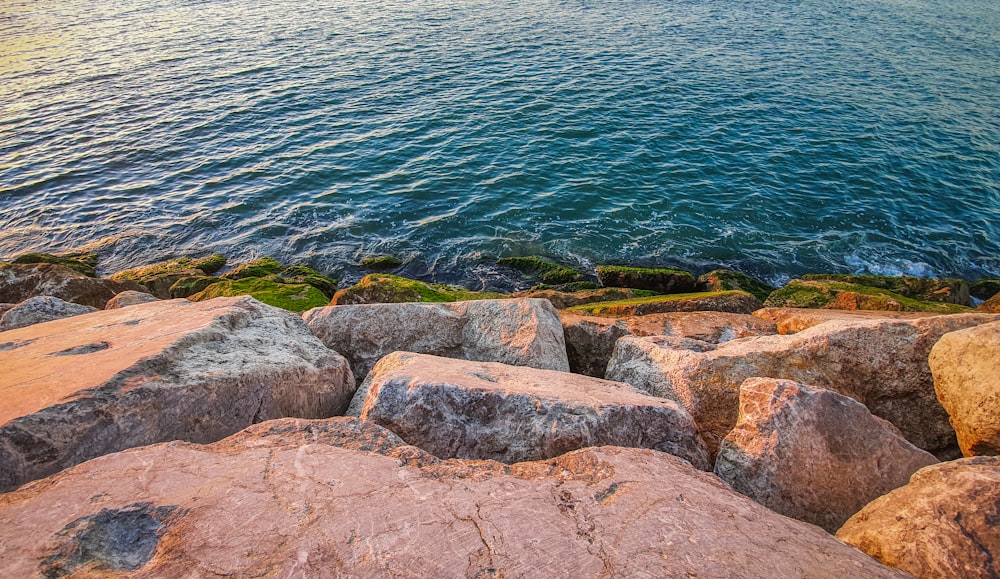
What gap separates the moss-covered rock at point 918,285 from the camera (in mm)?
16219

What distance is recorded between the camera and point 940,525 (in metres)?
4.98

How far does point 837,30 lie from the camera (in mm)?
43344

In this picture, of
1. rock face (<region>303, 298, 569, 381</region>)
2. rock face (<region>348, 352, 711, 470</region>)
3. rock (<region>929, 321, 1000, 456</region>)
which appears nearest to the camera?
rock face (<region>348, 352, 711, 470</region>)

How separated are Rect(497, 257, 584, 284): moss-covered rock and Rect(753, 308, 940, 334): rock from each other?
22.4 feet

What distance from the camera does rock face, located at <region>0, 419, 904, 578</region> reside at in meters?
4.11

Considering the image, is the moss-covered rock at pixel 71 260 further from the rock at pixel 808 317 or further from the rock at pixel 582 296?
the rock at pixel 808 317

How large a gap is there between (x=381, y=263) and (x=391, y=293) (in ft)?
14.8

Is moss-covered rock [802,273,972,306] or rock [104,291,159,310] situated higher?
rock [104,291,159,310]

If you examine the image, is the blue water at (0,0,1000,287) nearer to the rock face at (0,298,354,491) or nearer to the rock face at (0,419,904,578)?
the rock face at (0,298,354,491)

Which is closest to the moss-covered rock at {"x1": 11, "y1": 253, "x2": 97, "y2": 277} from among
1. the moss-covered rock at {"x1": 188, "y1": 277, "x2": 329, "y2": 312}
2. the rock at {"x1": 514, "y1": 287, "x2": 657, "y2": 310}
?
the moss-covered rock at {"x1": 188, "y1": 277, "x2": 329, "y2": 312}

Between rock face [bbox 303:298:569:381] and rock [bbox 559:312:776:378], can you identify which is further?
rock [bbox 559:312:776:378]

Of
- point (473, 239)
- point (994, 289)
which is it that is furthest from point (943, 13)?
point (473, 239)

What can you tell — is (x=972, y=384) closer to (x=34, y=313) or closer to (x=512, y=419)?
(x=512, y=419)

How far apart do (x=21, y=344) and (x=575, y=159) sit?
20.9 metres
